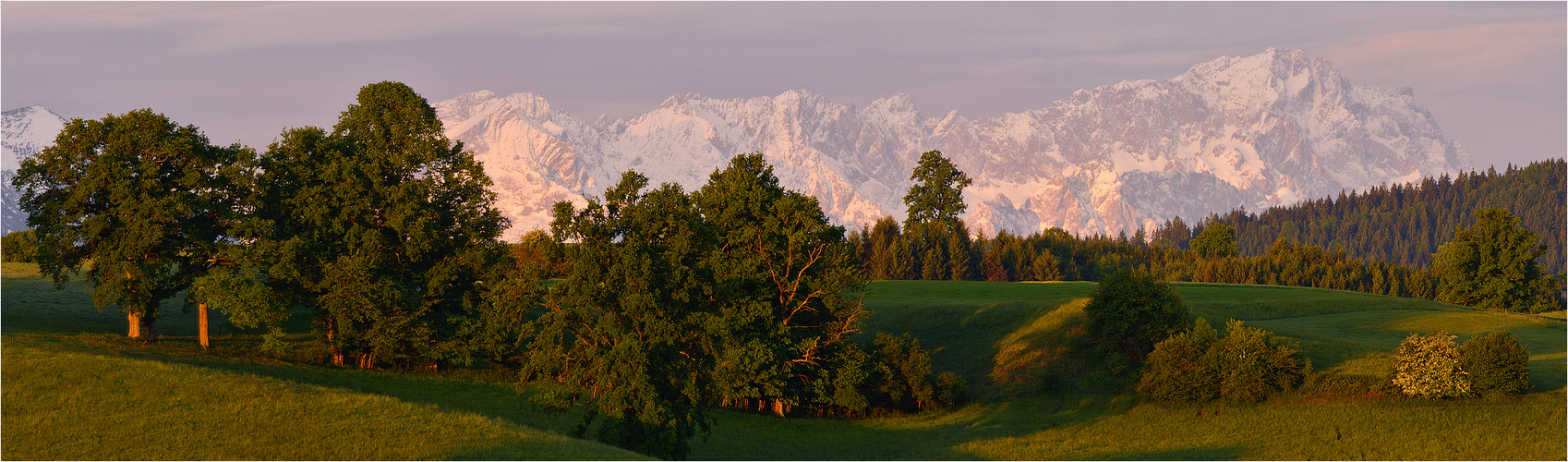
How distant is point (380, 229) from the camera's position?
59219mm

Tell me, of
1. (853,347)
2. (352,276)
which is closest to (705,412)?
(853,347)

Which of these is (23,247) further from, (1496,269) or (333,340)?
(1496,269)

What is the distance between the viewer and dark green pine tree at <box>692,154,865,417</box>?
5800 centimetres

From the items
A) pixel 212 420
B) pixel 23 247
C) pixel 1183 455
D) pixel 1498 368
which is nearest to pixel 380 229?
pixel 23 247

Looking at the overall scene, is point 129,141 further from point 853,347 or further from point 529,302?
point 853,347

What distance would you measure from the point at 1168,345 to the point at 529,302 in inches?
1460

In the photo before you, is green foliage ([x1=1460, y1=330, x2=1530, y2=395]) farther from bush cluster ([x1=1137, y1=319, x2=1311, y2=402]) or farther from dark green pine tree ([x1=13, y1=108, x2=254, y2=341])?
dark green pine tree ([x1=13, y1=108, x2=254, y2=341])

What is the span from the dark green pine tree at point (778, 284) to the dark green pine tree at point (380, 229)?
1340 centimetres

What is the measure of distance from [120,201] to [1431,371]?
66684mm

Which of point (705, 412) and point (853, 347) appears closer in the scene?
point (705, 412)

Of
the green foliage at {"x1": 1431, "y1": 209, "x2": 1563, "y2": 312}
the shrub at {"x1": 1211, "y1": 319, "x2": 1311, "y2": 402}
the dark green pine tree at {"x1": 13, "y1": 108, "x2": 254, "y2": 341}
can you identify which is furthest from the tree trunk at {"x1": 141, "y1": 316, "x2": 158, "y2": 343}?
the green foliage at {"x1": 1431, "y1": 209, "x2": 1563, "y2": 312}

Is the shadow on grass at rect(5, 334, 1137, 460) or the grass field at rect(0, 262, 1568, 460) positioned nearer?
the grass field at rect(0, 262, 1568, 460)

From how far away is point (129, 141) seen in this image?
5391cm

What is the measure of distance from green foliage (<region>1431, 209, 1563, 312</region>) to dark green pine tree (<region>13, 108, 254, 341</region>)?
11841cm
